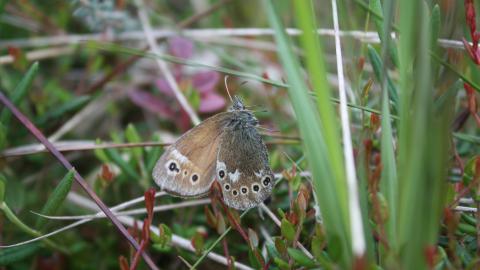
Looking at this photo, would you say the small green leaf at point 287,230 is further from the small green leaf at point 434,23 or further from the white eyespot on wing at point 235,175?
the small green leaf at point 434,23

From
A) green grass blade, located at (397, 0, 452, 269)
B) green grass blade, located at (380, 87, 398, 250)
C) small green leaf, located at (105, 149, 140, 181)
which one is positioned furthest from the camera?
small green leaf, located at (105, 149, 140, 181)

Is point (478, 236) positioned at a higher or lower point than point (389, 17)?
lower

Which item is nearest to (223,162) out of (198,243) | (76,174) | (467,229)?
(198,243)

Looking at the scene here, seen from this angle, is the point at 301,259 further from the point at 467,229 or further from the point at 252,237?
the point at 467,229

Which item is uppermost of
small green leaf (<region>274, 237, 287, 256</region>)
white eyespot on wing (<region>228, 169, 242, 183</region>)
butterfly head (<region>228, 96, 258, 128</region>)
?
butterfly head (<region>228, 96, 258, 128</region>)

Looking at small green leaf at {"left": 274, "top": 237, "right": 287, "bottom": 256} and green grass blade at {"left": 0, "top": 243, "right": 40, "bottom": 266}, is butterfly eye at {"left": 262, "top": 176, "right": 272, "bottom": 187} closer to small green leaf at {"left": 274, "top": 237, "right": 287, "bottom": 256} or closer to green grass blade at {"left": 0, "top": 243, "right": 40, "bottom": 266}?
→ small green leaf at {"left": 274, "top": 237, "right": 287, "bottom": 256}

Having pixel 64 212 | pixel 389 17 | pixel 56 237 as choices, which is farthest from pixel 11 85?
pixel 389 17

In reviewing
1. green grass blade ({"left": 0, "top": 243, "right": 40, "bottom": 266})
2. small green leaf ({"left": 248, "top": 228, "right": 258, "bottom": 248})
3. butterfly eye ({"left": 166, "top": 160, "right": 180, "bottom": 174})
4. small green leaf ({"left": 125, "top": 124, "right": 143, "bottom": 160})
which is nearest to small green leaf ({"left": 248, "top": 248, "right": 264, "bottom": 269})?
small green leaf ({"left": 248, "top": 228, "right": 258, "bottom": 248})

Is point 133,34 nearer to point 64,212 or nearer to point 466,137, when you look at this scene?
point 64,212

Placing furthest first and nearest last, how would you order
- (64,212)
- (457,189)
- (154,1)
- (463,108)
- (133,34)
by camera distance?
(154,1), (133,34), (64,212), (463,108), (457,189)
